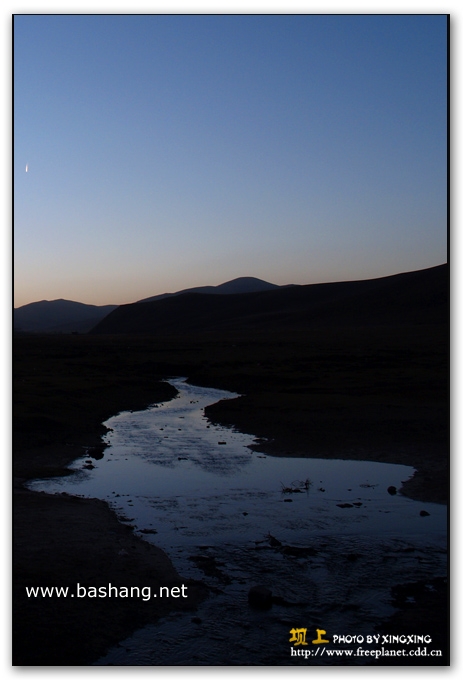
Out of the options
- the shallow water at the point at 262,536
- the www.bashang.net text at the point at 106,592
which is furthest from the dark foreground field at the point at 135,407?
the shallow water at the point at 262,536

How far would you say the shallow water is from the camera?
8219 mm

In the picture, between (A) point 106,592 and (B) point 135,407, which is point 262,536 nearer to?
(A) point 106,592

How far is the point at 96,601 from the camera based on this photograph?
862 cm

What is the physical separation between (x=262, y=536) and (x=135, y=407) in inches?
857

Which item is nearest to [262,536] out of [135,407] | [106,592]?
[106,592]

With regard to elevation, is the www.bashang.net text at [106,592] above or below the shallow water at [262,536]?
above

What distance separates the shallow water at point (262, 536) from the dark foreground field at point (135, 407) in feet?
1.93

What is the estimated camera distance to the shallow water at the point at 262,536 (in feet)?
27.0

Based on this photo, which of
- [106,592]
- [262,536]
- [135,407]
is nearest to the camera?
[106,592]

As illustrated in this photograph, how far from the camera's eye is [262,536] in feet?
38.7

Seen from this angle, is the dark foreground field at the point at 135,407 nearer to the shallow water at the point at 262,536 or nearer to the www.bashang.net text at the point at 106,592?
the www.bashang.net text at the point at 106,592

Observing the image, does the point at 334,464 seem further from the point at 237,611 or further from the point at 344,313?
the point at 344,313

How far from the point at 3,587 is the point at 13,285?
159 inches

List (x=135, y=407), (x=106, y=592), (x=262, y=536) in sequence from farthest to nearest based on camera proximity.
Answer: (x=135, y=407), (x=262, y=536), (x=106, y=592)
